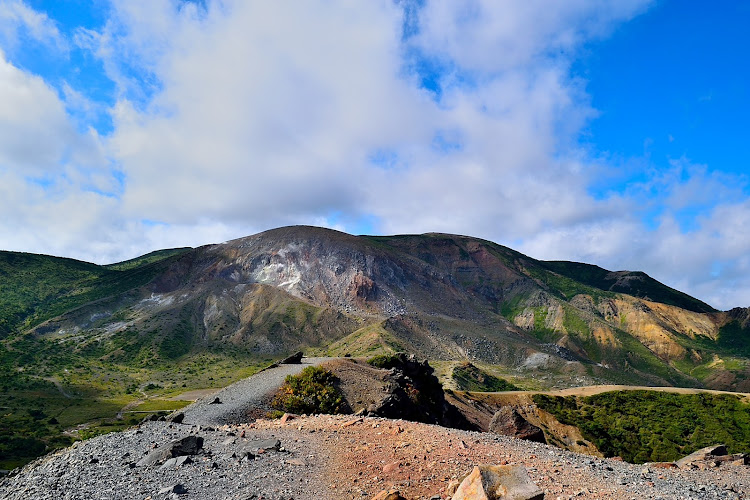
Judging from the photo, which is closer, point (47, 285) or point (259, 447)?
point (259, 447)

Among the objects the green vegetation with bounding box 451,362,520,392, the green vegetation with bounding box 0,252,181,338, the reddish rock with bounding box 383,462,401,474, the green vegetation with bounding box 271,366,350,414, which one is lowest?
the reddish rock with bounding box 383,462,401,474

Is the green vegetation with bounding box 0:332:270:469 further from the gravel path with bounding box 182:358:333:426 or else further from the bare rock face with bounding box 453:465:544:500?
the bare rock face with bounding box 453:465:544:500

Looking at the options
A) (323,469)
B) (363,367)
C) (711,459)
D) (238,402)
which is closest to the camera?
(323,469)

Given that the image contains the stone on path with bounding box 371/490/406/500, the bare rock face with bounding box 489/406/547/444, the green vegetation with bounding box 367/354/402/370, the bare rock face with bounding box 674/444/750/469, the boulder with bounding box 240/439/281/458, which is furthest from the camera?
the green vegetation with bounding box 367/354/402/370

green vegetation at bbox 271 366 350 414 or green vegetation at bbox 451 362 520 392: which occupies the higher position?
green vegetation at bbox 451 362 520 392

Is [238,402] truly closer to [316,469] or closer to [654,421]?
[316,469]

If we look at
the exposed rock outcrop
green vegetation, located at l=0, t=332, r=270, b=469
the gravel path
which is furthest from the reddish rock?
green vegetation, located at l=0, t=332, r=270, b=469

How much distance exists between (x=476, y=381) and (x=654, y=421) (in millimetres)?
34145

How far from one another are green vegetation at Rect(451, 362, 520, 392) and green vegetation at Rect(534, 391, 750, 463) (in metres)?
21.8

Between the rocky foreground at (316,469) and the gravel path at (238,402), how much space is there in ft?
16.3

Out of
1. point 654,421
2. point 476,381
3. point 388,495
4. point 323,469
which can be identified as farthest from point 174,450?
point 476,381

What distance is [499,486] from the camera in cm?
875

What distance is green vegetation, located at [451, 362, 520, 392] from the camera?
79.1 metres

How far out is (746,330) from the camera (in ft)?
550
